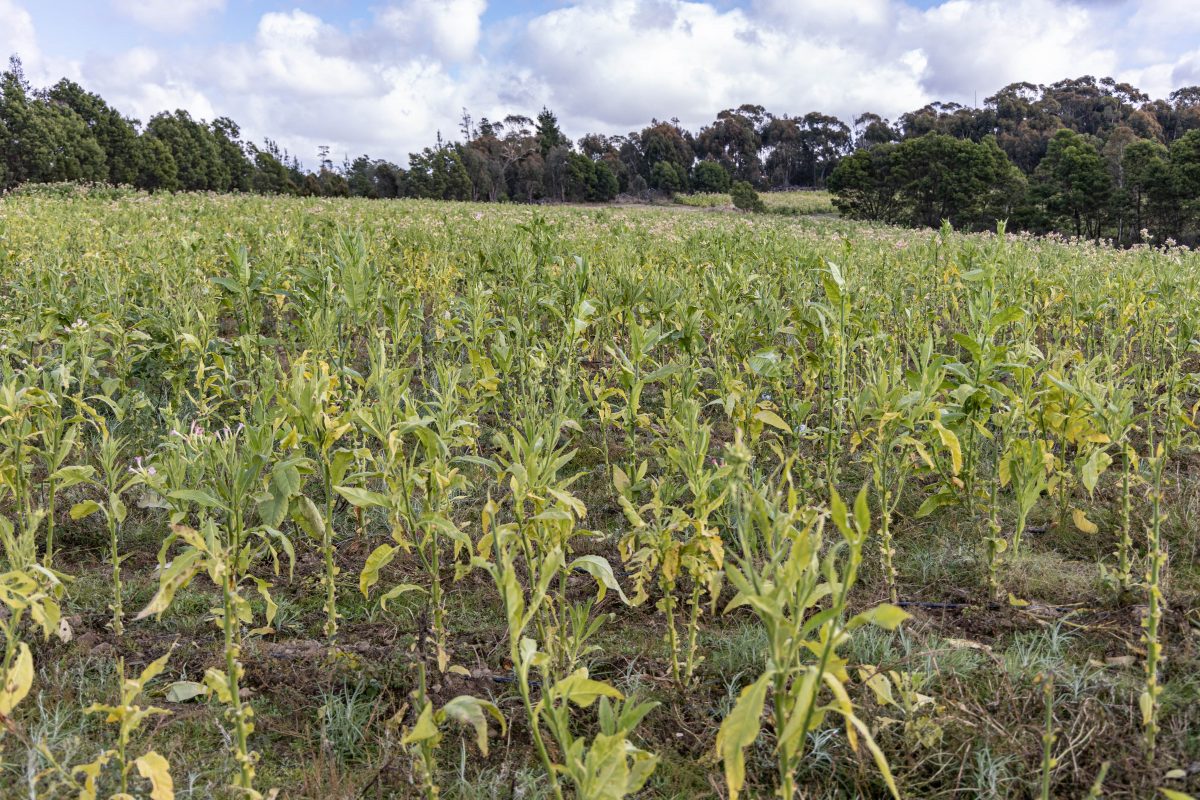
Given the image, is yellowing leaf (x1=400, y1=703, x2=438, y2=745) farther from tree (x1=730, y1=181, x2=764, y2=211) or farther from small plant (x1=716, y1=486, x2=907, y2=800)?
tree (x1=730, y1=181, x2=764, y2=211)

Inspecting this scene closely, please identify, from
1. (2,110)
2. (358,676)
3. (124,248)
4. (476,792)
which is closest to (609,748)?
(476,792)

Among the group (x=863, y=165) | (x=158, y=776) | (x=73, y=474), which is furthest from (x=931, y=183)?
(x=158, y=776)

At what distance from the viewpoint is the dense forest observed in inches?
1401

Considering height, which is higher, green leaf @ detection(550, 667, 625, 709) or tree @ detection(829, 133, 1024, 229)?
tree @ detection(829, 133, 1024, 229)

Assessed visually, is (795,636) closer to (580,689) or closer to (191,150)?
(580,689)

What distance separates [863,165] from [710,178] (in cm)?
3363

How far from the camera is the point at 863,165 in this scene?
135ft

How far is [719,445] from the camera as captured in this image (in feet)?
14.2

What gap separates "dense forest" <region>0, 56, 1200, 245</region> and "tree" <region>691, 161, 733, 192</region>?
5.4 inches

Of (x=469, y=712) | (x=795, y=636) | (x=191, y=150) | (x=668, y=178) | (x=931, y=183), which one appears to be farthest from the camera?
(x=668, y=178)

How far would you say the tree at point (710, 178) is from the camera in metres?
73.4

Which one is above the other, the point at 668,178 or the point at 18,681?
the point at 668,178

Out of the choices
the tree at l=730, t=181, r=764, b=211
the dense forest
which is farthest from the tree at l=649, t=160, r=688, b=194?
the tree at l=730, t=181, r=764, b=211

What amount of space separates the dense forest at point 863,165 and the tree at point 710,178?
136 mm
